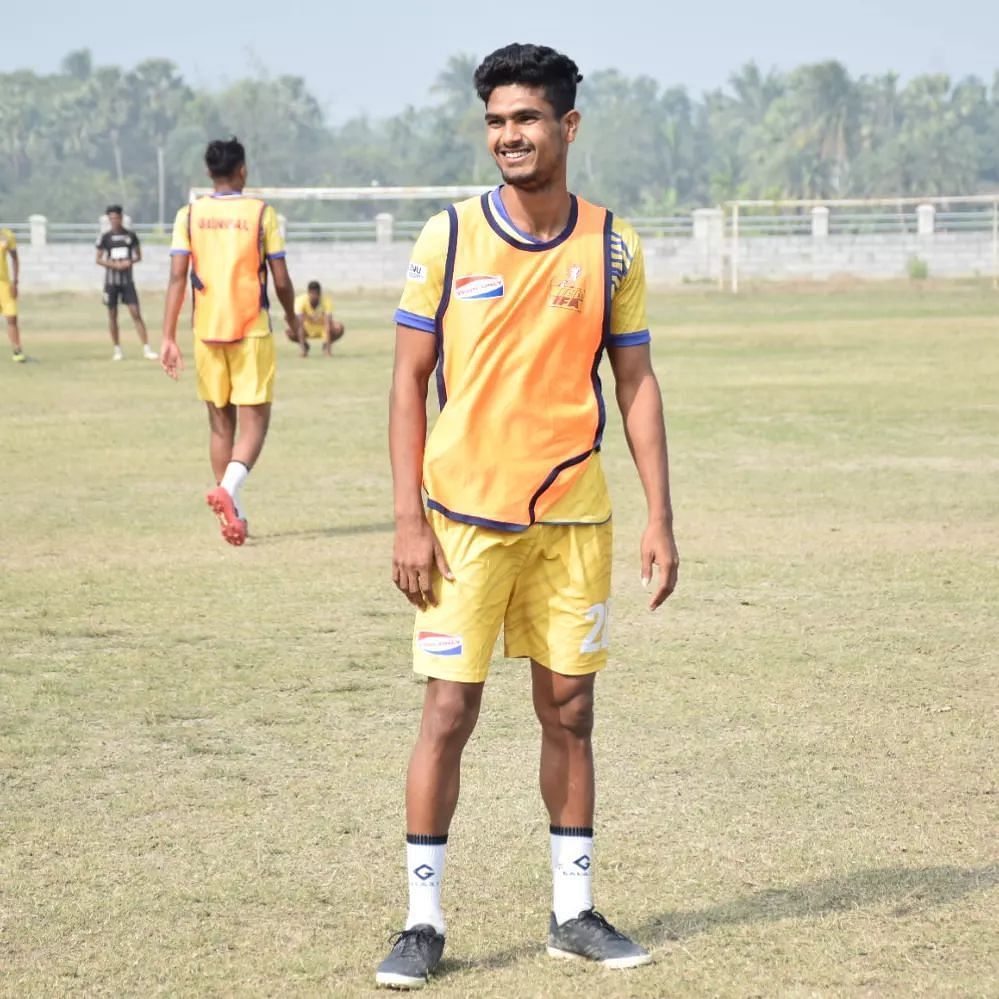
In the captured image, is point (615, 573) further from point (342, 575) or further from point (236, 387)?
point (236, 387)

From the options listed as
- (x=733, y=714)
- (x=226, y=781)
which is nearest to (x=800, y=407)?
(x=733, y=714)

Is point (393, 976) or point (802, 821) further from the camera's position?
point (802, 821)

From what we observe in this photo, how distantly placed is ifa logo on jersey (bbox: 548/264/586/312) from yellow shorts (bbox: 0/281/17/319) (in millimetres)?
20650

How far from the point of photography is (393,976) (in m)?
4.22

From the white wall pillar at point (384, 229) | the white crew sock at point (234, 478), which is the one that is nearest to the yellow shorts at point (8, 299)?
the white crew sock at point (234, 478)

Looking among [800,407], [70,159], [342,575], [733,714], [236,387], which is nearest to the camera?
[733,714]

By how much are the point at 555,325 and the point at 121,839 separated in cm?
208

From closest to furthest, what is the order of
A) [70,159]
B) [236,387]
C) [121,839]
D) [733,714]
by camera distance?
1. [121,839]
2. [733,714]
3. [236,387]
4. [70,159]

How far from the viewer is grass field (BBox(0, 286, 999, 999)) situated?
4.49 metres

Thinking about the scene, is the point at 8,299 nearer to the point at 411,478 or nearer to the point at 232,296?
the point at 232,296

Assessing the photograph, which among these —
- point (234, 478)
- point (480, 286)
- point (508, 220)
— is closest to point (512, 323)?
point (480, 286)

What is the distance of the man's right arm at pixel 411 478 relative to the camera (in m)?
4.30

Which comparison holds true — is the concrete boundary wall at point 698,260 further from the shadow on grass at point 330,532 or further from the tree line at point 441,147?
the shadow on grass at point 330,532

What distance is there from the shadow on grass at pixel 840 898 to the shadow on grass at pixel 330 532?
589cm
